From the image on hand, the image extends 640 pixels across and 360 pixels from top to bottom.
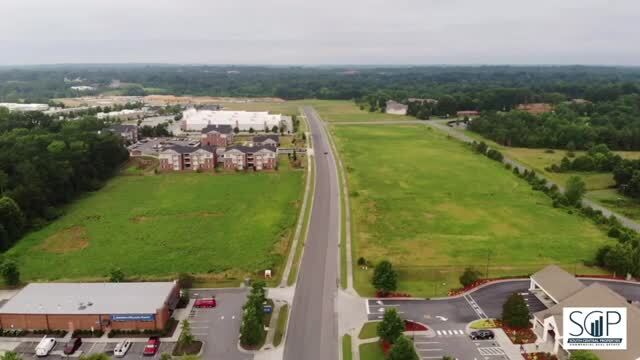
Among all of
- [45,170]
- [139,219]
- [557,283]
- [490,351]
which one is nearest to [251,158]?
[139,219]

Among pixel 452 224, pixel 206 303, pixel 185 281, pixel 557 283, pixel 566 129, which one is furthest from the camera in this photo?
pixel 566 129

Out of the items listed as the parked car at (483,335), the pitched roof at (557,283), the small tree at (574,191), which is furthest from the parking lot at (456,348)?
the small tree at (574,191)

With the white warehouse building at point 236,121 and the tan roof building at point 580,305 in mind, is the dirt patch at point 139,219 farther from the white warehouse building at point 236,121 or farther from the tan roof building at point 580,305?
the white warehouse building at point 236,121

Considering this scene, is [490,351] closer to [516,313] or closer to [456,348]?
[456,348]

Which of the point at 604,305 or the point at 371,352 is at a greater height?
the point at 604,305

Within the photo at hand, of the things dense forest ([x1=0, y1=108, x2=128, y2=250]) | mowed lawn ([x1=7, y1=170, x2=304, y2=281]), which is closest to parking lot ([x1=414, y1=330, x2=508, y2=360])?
mowed lawn ([x1=7, y1=170, x2=304, y2=281])

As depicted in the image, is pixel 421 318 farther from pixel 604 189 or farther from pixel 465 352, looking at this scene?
pixel 604 189
